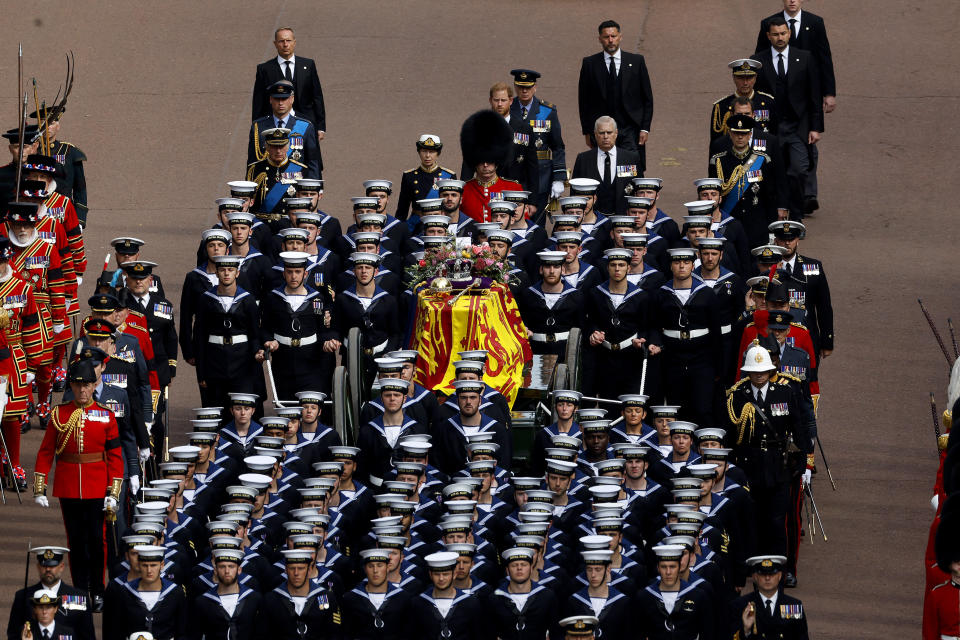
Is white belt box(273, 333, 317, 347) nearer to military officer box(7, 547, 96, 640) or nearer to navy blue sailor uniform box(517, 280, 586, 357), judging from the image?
navy blue sailor uniform box(517, 280, 586, 357)

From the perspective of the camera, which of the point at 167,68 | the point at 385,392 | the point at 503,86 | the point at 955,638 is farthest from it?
the point at 167,68

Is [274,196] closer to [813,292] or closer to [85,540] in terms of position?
[85,540]

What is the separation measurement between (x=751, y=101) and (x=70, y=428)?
24.1 feet

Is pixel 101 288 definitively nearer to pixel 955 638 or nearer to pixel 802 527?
pixel 802 527

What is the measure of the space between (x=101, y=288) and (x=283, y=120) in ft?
11.2

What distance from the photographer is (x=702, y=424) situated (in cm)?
1830

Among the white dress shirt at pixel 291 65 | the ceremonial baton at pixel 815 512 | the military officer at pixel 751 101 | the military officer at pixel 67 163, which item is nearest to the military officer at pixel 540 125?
the military officer at pixel 751 101

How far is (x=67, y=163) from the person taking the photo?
69.4 ft

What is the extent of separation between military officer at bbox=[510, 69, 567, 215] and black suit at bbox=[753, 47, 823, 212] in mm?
1971

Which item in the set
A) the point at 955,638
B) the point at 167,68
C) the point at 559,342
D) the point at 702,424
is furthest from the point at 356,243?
the point at 167,68

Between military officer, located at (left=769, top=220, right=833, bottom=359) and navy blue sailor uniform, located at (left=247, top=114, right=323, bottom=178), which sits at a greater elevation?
navy blue sailor uniform, located at (left=247, top=114, right=323, bottom=178)

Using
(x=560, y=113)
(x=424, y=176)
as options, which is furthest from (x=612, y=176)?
(x=560, y=113)

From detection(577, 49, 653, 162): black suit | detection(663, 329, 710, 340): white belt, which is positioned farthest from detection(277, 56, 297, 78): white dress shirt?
detection(663, 329, 710, 340): white belt

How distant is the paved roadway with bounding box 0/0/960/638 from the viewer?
825 inches
